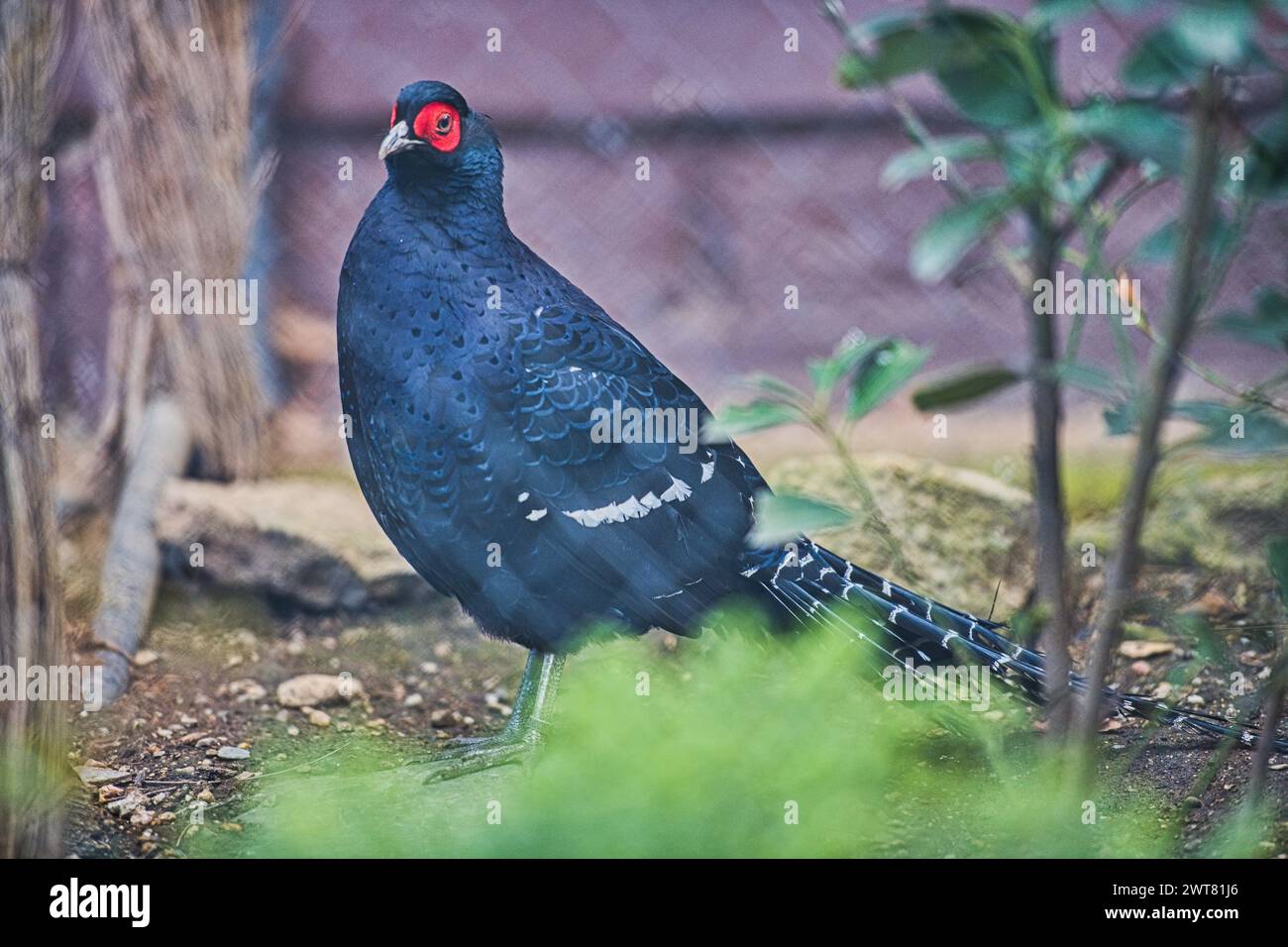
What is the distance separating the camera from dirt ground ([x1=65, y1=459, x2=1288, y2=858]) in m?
2.22

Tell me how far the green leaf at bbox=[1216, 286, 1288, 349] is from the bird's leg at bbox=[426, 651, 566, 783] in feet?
4.46

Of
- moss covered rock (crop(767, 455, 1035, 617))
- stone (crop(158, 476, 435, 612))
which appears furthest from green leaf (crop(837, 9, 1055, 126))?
stone (crop(158, 476, 435, 612))

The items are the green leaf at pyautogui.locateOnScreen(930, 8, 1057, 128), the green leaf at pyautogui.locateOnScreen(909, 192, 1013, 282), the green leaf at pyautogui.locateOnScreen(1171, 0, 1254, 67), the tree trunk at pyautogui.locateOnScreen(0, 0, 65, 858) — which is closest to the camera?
the green leaf at pyautogui.locateOnScreen(1171, 0, 1254, 67)

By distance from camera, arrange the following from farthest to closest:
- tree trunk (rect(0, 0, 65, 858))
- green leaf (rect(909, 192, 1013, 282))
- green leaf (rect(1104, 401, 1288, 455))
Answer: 1. tree trunk (rect(0, 0, 65, 858))
2. green leaf (rect(1104, 401, 1288, 455))
3. green leaf (rect(909, 192, 1013, 282))

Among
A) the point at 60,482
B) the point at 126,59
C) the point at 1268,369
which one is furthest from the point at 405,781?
the point at 1268,369

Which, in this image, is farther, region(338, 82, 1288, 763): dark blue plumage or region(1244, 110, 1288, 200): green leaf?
region(338, 82, 1288, 763): dark blue plumage

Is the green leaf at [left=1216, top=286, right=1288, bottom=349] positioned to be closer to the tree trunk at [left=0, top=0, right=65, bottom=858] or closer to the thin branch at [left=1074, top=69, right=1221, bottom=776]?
the thin branch at [left=1074, top=69, right=1221, bottom=776]

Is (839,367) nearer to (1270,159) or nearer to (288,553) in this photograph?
(1270,159)

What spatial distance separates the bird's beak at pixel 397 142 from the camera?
242cm

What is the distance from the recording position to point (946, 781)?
2170mm

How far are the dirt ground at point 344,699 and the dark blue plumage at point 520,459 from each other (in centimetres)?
20

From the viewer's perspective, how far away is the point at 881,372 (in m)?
1.84

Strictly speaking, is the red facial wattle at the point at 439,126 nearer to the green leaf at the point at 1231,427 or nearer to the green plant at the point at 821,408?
the green plant at the point at 821,408

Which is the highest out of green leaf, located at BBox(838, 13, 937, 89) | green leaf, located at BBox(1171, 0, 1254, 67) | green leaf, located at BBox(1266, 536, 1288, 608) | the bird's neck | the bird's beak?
the bird's beak
